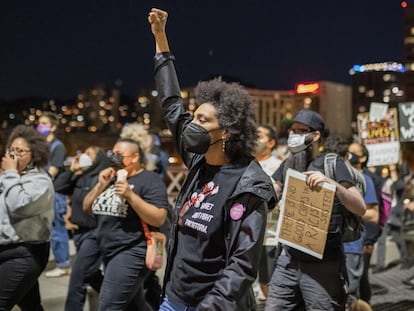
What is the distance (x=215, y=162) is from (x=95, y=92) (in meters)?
87.3

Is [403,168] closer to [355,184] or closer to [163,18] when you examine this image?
[355,184]

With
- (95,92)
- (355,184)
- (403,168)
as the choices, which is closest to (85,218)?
(355,184)

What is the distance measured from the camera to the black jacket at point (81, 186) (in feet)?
19.4

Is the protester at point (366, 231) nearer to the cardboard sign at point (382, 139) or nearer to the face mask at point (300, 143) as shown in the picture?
the cardboard sign at point (382, 139)

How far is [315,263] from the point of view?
4105mm

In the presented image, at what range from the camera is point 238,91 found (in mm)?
3049

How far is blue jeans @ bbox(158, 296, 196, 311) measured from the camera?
294 centimetres

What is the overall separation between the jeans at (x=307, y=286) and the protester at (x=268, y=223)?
1350 millimetres

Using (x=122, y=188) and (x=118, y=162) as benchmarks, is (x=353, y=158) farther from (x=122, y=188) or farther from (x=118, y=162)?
(x=122, y=188)

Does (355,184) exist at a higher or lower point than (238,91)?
lower

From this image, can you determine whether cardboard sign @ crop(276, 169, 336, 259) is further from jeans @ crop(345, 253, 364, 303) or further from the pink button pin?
jeans @ crop(345, 253, 364, 303)

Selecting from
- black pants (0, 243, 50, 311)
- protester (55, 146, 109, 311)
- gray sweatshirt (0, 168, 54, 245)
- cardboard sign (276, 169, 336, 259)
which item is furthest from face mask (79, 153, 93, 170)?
cardboard sign (276, 169, 336, 259)

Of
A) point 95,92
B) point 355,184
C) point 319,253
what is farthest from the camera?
point 95,92

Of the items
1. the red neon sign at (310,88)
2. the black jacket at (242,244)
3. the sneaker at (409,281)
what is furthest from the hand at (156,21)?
the red neon sign at (310,88)
